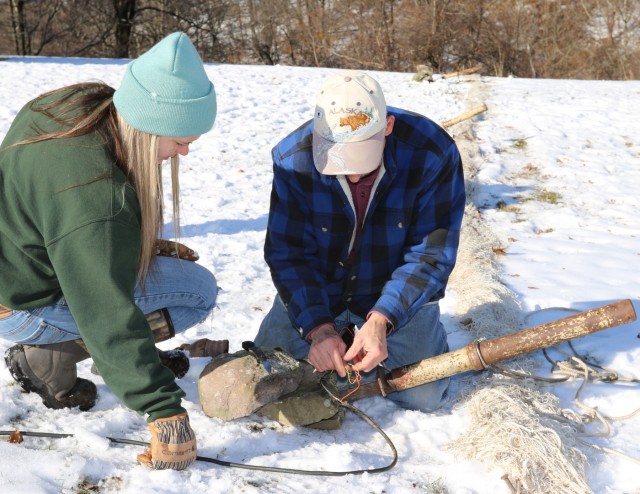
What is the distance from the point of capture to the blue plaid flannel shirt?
96.6 inches

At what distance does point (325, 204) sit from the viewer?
8.23 ft

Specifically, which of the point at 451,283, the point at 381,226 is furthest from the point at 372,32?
the point at 381,226

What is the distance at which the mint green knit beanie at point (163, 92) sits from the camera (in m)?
1.88

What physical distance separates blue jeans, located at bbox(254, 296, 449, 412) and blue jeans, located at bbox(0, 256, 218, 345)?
315 millimetres

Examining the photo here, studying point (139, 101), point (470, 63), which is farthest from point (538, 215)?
point (470, 63)

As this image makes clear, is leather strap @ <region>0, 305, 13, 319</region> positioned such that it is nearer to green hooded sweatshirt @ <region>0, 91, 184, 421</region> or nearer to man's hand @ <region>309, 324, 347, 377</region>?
green hooded sweatshirt @ <region>0, 91, 184, 421</region>

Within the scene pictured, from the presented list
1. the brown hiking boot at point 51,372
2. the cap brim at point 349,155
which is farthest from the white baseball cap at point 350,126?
the brown hiking boot at point 51,372

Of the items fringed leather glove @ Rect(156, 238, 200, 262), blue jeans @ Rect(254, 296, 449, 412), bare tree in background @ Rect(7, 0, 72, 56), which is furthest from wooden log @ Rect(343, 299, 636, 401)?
bare tree in background @ Rect(7, 0, 72, 56)

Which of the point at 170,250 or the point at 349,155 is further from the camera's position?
the point at 170,250

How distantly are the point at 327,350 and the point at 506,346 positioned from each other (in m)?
0.62

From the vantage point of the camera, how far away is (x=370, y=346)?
2312 millimetres

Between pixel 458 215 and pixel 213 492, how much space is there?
134 cm

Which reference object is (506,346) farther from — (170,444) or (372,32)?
(372,32)

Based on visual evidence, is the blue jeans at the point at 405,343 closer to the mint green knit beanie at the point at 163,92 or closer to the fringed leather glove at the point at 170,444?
the fringed leather glove at the point at 170,444
